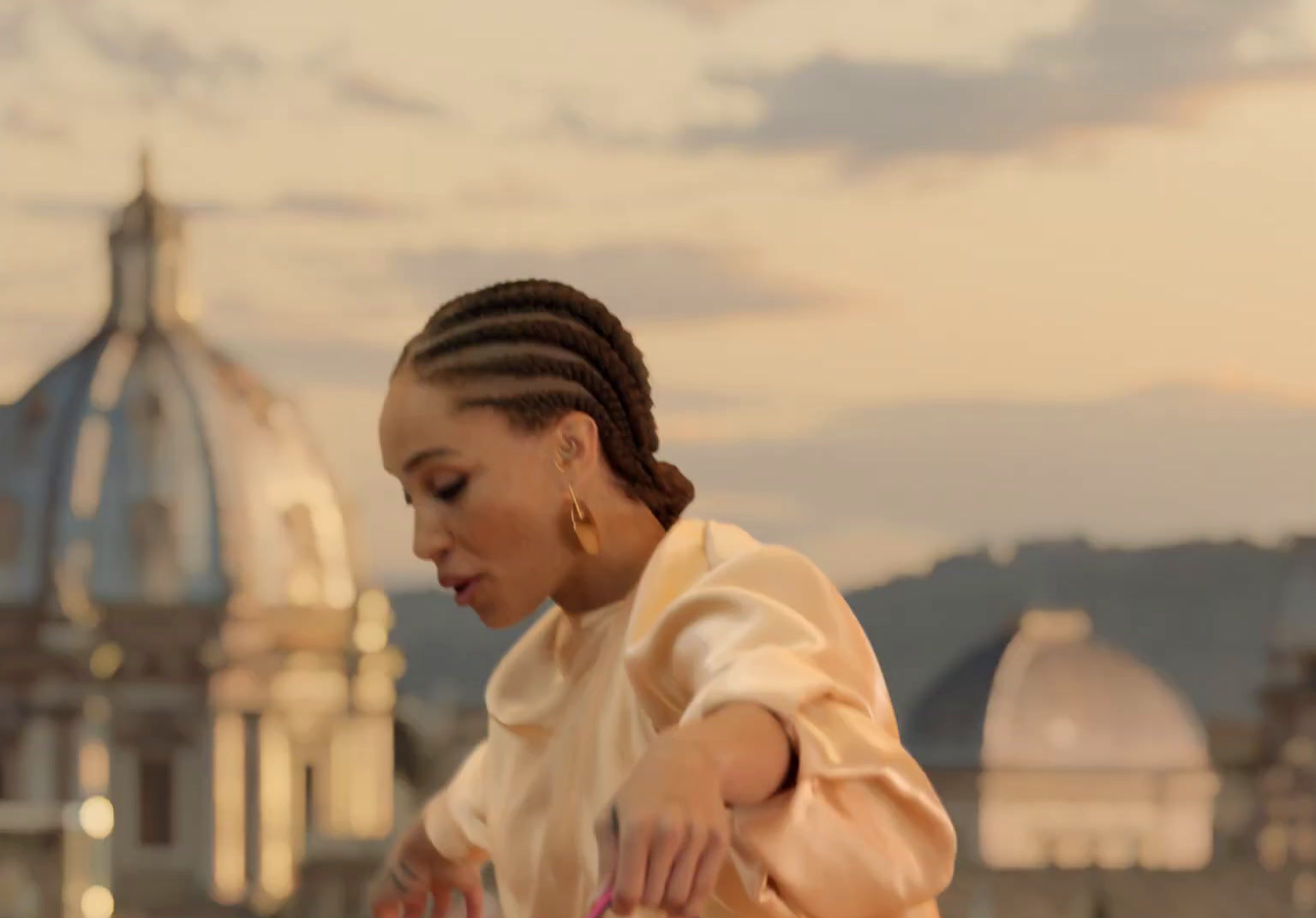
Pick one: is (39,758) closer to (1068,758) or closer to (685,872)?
(1068,758)

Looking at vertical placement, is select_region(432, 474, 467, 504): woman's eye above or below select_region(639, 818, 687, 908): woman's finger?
above

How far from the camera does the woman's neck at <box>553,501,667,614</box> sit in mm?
2936

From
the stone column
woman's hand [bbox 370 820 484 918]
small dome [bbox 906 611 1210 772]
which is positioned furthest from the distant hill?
woman's hand [bbox 370 820 484 918]

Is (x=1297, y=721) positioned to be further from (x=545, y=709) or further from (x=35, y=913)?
(x=545, y=709)

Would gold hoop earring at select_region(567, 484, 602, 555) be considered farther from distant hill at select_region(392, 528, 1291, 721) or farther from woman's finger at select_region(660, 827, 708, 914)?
distant hill at select_region(392, 528, 1291, 721)

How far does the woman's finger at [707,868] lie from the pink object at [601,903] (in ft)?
0.16

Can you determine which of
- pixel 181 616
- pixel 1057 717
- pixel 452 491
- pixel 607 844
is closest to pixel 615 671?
pixel 452 491

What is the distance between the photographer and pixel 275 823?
1950 inches

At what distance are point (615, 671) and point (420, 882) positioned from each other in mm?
306

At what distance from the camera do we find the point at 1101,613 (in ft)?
190

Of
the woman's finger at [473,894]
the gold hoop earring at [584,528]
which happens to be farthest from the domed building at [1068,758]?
the gold hoop earring at [584,528]

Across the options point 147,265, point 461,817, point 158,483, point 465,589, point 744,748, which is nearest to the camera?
point 744,748

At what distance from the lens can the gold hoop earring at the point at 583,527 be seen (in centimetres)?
290

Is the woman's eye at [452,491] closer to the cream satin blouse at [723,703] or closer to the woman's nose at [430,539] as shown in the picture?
the woman's nose at [430,539]
